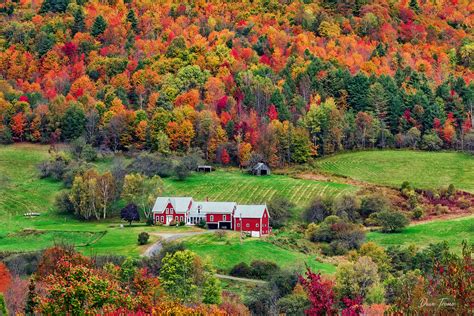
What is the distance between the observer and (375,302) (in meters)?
47.5

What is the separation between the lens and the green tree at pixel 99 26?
5007 inches

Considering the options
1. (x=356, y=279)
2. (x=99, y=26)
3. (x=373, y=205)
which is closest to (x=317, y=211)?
(x=373, y=205)

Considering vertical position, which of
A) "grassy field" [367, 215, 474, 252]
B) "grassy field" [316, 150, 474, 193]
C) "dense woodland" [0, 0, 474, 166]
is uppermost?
"dense woodland" [0, 0, 474, 166]

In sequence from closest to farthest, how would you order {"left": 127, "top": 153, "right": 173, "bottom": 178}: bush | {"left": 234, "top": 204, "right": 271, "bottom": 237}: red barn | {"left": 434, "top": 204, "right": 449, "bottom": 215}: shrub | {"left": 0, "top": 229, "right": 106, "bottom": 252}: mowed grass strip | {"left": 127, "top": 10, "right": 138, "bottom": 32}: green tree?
{"left": 0, "top": 229, "right": 106, "bottom": 252}: mowed grass strip, {"left": 234, "top": 204, "right": 271, "bottom": 237}: red barn, {"left": 434, "top": 204, "right": 449, "bottom": 215}: shrub, {"left": 127, "top": 153, "right": 173, "bottom": 178}: bush, {"left": 127, "top": 10, "right": 138, "bottom": 32}: green tree

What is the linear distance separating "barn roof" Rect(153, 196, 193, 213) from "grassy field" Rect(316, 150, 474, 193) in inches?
740

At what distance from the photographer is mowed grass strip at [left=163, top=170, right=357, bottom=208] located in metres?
82.2

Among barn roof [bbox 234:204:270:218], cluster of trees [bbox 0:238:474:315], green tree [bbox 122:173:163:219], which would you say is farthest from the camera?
green tree [bbox 122:173:163:219]

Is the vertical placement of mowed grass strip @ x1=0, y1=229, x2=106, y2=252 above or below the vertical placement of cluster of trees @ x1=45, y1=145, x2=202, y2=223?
below

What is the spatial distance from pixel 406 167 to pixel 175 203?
26.0 m

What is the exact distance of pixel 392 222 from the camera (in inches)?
2800

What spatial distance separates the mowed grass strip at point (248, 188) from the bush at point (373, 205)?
5.01 m

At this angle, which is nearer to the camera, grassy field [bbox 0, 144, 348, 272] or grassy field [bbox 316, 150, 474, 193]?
grassy field [bbox 0, 144, 348, 272]

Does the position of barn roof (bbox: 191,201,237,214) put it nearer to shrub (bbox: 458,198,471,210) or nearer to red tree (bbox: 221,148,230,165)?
red tree (bbox: 221,148,230,165)

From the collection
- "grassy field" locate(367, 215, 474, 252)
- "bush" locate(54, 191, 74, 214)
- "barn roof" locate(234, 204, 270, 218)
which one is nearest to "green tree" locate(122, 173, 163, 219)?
"bush" locate(54, 191, 74, 214)
